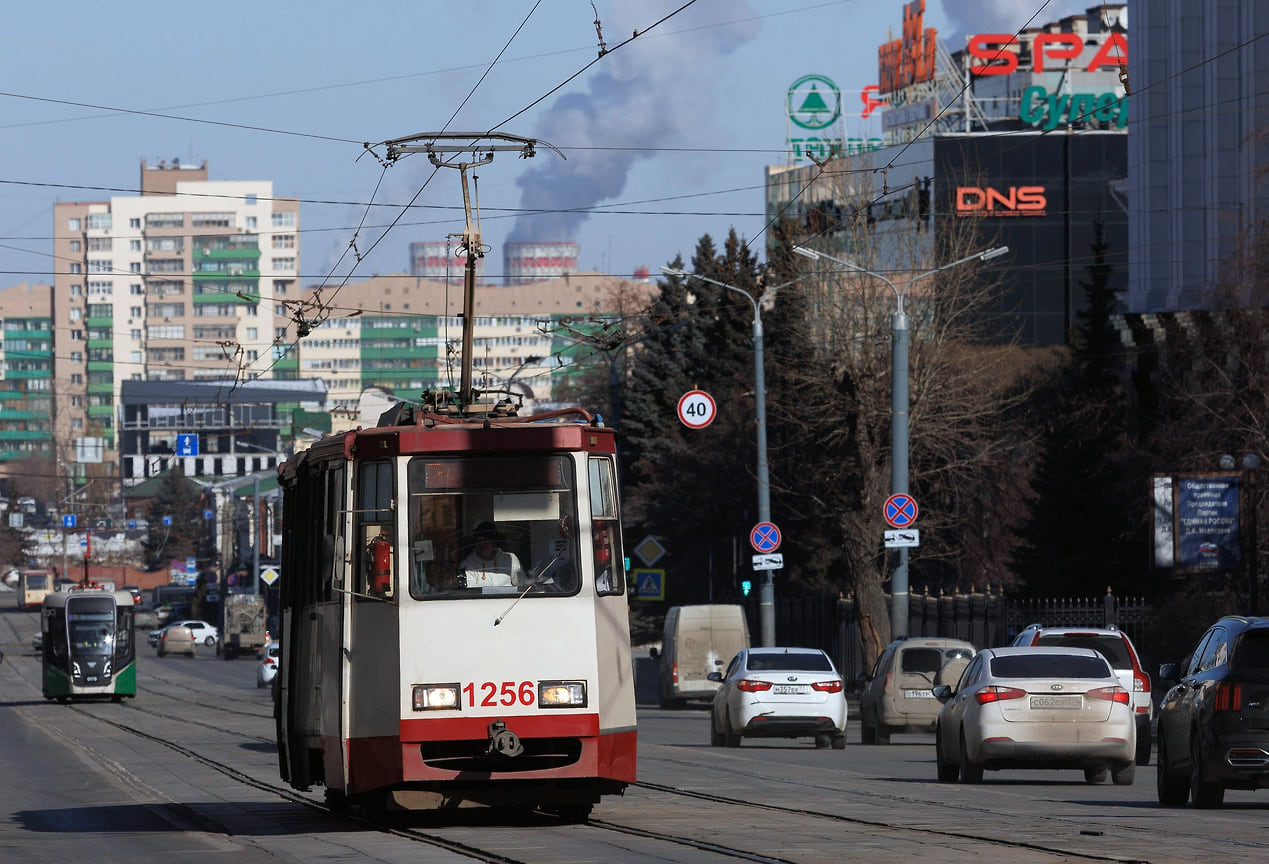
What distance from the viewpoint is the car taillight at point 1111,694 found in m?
19.3

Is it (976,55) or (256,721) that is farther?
(976,55)

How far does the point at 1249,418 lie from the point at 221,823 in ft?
97.6

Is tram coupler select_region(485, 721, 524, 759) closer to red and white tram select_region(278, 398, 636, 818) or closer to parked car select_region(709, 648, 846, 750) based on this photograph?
red and white tram select_region(278, 398, 636, 818)

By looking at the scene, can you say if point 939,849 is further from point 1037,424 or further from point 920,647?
point 1037,424

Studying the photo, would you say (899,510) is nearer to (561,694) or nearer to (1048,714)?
(1048,714)

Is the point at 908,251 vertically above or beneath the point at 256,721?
above

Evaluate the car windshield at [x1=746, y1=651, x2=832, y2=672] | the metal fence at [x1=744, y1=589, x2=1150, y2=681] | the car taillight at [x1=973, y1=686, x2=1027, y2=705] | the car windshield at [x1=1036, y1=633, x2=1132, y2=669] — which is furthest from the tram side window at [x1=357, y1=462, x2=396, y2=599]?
the metal fence at [x1=744, y1=589, x2=1150, y2=681]

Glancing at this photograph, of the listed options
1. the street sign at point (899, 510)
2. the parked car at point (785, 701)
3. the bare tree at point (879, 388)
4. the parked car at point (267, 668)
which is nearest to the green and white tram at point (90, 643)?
the parked car at point (267, 668)

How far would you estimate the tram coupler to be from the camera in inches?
521

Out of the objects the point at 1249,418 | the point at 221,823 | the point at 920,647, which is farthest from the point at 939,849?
the point at 1249,418

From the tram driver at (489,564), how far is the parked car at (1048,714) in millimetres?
7240

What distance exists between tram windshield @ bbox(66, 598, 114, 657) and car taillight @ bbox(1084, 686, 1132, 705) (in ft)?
123

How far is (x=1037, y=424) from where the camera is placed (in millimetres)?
63250

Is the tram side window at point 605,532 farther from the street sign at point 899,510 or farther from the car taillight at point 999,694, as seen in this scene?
the street sign at point 899,510
